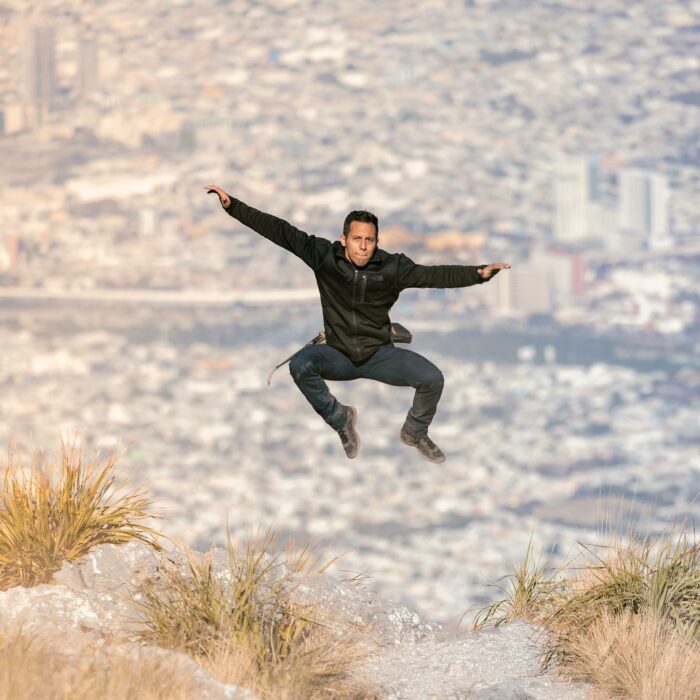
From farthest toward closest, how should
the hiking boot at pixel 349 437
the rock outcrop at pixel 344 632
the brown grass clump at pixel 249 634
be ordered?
the hiking boot at pixel 349 437 → the rock outcrop at pixel 344 632 → the brown grass clump at pixel 249 634

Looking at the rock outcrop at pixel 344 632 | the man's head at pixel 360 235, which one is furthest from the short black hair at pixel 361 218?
the rock outcrop at pixel 344 632

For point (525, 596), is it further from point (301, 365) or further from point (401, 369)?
point (301, 365)

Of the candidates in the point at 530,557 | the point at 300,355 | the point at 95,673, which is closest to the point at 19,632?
the point at 95,673

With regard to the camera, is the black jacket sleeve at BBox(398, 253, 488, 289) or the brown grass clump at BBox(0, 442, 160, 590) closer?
the black jacket sleeve at BBox(398, 253, 488, 289)

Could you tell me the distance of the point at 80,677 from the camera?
34.0ft

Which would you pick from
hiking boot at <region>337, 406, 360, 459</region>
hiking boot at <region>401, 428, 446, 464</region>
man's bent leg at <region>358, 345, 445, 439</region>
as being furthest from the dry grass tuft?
man's bent leg at <region>358, 345, 445, 439</region>

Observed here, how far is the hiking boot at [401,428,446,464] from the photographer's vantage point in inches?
548

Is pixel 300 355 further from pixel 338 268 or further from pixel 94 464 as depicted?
pixel 94 464

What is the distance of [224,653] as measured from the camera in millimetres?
11570

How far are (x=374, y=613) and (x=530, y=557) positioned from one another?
196cm

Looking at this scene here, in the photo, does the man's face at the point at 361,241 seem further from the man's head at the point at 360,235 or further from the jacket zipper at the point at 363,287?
the jacket zipper at the point at 363,287

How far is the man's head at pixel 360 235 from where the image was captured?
1250 cm

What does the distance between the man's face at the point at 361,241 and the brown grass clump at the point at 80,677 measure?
418 centimetres

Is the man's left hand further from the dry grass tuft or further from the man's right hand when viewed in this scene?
the dry grass tuft
